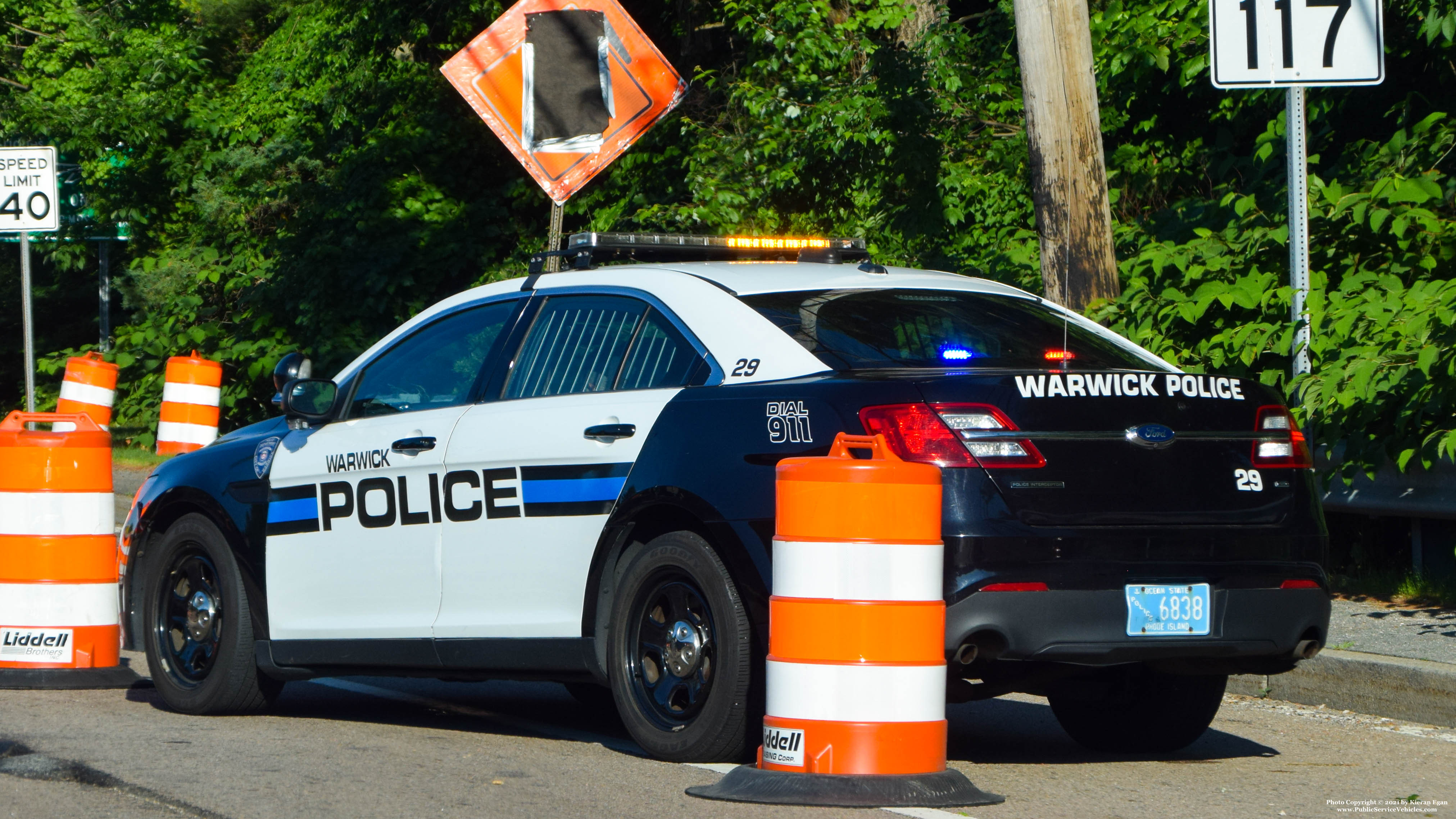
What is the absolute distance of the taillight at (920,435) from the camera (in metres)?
4.89

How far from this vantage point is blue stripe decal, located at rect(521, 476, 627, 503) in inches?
223

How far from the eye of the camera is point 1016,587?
4.90m

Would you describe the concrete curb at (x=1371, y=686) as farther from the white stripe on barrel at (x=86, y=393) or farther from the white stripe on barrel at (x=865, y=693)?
the white stripe on barrel at (x=86, y=393)

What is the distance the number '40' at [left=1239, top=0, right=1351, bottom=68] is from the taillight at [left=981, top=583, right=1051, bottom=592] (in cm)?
397

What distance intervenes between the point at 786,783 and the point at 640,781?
0.70 metres

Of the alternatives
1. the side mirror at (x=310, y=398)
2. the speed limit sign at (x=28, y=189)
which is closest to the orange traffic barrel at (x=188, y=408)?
the speed limit sign at (x=28, y=189)

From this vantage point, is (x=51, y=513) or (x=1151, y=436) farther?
(x=51, y=513)

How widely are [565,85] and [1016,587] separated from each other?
704 centimetres

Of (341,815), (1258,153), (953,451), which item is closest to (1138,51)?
(1258,153)

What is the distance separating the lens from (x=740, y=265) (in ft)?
20.6

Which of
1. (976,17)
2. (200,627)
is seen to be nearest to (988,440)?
(200,627)

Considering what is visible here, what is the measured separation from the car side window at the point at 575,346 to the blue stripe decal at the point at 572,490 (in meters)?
0.34

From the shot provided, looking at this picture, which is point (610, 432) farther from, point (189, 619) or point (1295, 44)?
point (1295, 44)

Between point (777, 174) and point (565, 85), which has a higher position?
point (565, 85)
